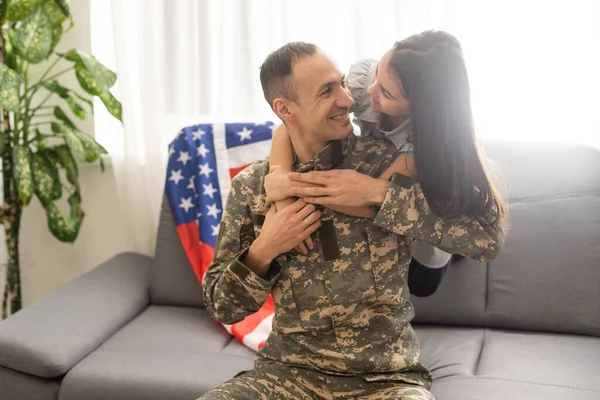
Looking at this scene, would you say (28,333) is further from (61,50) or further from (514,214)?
(514,214)

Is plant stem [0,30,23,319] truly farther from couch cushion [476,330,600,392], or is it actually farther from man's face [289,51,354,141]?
couch cushion [476,330,600,392]

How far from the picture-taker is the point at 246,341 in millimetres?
2420

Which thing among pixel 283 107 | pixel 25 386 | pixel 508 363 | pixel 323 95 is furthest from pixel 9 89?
pixel 508 363

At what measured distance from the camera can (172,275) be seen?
274 centimetres

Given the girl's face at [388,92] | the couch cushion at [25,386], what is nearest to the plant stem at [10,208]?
the couch cushion at [25,386]

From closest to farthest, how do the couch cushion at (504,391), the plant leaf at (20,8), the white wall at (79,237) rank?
the couch cushion at (504,391)
the plant leaf at (20,8)
the white wall at (79,237)

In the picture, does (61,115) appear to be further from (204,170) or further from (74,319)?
(74,319)

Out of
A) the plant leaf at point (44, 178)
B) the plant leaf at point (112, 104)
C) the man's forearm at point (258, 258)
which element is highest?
the plant leaf at point (112, 104)

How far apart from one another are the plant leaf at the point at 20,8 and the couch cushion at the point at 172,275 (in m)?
0.88

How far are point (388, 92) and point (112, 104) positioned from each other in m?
1.42

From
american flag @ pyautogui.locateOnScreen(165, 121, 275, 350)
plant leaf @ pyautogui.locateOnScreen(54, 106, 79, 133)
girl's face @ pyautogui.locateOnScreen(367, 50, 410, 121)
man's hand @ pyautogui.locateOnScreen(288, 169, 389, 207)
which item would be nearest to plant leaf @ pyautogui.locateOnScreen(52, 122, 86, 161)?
plant leaf @ pyautogui.locateOnScreen(54, 106, 79, 133)

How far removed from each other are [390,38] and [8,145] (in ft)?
4.84

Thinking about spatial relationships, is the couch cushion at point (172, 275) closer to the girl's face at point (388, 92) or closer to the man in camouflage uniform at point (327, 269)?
the man in camouflage uniform at point (327, 269)

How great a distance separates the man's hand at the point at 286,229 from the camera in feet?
5.45
